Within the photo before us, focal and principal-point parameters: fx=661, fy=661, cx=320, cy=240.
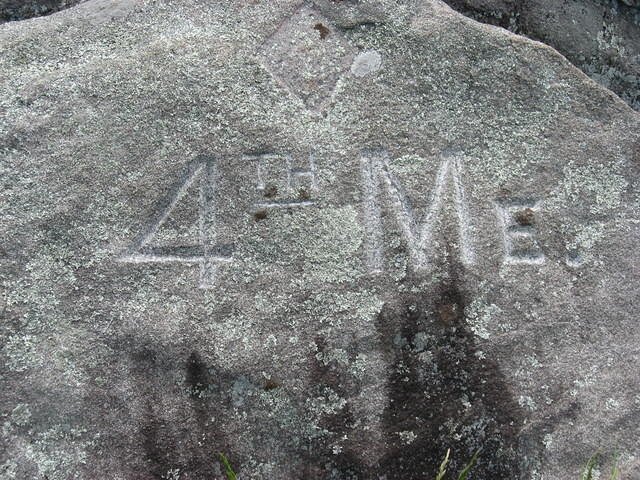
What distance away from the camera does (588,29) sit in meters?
2.34

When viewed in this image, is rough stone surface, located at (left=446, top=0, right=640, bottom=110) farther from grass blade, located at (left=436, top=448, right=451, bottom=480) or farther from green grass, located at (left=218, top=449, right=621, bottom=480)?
grass blade, located at (left=436, top=448, right=451, bottom=480)

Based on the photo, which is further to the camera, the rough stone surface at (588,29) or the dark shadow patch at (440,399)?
the rough stone surface at (588,29)

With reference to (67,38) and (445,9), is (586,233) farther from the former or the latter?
(67,38)

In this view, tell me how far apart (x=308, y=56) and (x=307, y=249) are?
22.4 inches

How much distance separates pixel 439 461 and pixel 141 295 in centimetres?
89

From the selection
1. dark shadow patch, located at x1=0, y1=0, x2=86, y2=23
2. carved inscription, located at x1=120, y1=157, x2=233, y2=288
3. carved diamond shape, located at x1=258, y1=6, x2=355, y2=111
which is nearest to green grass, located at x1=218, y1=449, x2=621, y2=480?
carved inscription, located at x1=120, y1=157, x2=233, y2=288

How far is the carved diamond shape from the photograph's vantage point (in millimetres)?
1877

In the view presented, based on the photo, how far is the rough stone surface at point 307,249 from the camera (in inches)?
67.1

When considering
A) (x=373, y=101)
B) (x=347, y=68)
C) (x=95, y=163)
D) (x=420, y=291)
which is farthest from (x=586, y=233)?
(x=95, y=163)

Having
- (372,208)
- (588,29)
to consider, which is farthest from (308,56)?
(588,29)

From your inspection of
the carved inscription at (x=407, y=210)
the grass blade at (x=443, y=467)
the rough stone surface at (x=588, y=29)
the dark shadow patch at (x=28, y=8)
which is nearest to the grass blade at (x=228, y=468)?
the grass blade at (x=443, y=467)

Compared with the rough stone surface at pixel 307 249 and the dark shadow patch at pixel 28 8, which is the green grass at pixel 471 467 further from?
the dark shadow patch at pixel 28 8

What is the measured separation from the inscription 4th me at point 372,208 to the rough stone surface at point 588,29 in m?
0.76

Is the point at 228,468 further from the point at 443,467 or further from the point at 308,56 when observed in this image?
the point at 308,56
